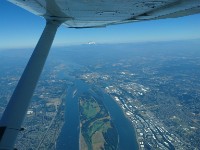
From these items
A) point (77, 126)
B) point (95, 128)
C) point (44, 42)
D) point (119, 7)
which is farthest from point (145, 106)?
point (119, 7)

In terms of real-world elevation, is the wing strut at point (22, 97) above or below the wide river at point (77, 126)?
above

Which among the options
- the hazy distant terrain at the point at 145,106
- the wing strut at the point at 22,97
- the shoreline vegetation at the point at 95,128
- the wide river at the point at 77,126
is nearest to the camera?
the wing strut at the point at 22,97

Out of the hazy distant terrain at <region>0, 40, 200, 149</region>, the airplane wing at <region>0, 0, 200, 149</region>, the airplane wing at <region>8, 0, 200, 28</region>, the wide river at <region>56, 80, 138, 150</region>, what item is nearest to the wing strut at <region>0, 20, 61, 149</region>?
the airplane wing at <region>0, 0, 200, 149</region>

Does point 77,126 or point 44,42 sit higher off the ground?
point 44,42

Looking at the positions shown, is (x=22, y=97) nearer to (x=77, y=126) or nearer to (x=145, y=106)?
(x=77, y=126)

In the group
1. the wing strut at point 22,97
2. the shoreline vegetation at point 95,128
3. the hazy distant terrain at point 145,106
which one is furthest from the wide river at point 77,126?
the wing strut at point 22,97

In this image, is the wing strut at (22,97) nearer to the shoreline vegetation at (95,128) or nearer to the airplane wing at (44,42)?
the airplane wing at (44,42)

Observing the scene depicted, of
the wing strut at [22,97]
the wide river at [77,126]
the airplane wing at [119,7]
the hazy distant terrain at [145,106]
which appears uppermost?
the airplane wing at [119,7]
